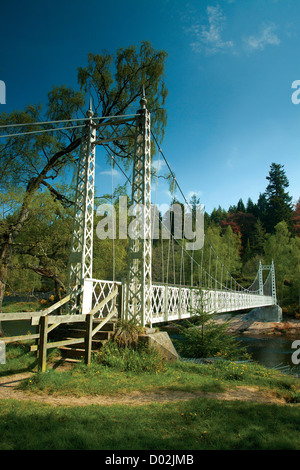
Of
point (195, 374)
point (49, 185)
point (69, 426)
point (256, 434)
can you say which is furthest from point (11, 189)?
point (256, 434)

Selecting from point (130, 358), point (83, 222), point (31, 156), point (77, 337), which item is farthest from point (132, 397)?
point (31, 156)

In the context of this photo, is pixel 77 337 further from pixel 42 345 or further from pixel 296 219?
pixel 296 219

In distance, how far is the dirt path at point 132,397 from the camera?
394cm

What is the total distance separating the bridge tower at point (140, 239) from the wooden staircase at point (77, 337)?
0.72 meters

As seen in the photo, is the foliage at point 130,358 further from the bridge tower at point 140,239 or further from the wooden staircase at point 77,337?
the bridge tower at point 140,239

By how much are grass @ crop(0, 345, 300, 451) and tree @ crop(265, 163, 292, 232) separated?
43793mm

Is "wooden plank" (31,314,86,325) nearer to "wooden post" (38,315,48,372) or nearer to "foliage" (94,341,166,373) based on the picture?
"wooden post" (38,315,48,372)

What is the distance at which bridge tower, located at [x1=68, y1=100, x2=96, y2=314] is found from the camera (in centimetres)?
752

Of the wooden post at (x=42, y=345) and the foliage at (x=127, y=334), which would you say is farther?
the foliage at (x=127, y=334)

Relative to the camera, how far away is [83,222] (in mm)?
7707

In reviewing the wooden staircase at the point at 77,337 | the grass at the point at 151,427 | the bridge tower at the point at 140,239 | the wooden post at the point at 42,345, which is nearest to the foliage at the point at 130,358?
the wooden staircase at the point at 77,337

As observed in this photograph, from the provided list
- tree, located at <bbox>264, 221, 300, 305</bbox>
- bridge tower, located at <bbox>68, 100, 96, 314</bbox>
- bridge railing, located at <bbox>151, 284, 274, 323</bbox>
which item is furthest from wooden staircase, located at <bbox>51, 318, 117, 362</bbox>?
tree, located at <bbox>264, 221, 300, 305</bbox>

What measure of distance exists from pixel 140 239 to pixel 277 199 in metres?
44.3

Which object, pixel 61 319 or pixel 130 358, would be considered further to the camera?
pixel 130 358
